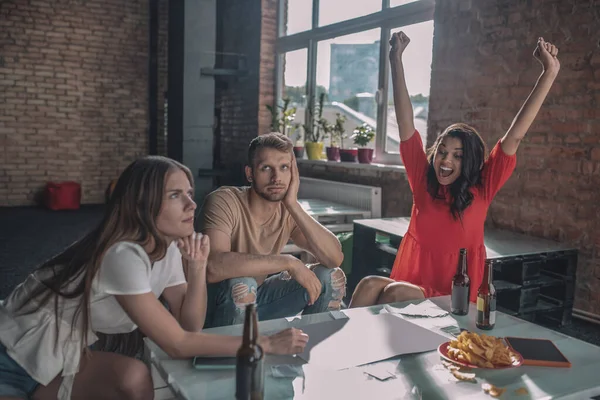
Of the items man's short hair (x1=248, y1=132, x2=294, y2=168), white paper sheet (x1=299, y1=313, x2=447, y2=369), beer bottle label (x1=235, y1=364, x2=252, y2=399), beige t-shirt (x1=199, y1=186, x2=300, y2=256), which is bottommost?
white paper sheet (x1=299, y1=313, x2=447, y2=369)

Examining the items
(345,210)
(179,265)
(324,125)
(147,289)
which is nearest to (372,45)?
(324,125)

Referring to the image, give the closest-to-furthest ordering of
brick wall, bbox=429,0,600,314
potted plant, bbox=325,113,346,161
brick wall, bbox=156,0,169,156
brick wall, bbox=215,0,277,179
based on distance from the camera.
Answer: brick wall, bbox=429,0,600,314
potted plant, bbox=325,113,346,161
brick wall, bbox=215,0,277,179
brick wall, bbox=156,0,169,156

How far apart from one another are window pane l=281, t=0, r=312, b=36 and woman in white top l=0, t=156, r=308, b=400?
5164 millimetres

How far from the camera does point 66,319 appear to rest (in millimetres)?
1517

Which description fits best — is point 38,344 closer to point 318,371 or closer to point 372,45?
point 318,371

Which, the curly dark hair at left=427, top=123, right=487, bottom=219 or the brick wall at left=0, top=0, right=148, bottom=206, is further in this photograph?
the brick wall at left=0, top=0, right=148, bottom=206

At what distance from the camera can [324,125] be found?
5.86 metres

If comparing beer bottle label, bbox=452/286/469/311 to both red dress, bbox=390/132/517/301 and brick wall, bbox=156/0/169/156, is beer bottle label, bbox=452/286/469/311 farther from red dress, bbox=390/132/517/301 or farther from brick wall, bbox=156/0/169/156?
brick wall, bbox=156/0/169/156

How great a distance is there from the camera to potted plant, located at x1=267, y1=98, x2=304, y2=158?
20.5 feet

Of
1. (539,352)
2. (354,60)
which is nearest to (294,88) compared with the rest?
(354,60)

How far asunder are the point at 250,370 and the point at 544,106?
306cm

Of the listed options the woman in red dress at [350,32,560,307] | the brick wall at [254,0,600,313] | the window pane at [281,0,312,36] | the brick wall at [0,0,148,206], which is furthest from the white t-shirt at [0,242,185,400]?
the brick wall at [0,0,148,206]

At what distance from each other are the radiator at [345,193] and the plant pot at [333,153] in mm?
275

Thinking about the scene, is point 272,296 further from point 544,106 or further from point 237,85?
point 237,85
